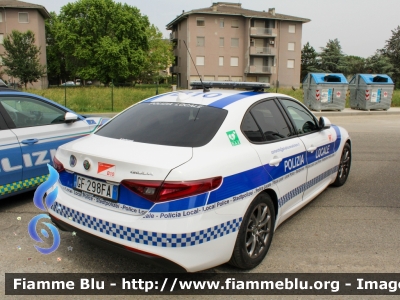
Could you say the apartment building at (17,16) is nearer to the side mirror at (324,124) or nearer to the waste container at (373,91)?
the waste container at (373,91)

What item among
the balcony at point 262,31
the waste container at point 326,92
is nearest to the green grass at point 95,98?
the waste container at point 326,92

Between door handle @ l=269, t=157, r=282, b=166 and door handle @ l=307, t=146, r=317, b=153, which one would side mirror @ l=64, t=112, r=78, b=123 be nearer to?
door handle @ l=269, t=157, r=282, b=166

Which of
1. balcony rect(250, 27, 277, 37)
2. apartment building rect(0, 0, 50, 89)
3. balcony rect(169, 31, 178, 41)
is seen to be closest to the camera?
apartment building rect(0, 0, 50, 89)

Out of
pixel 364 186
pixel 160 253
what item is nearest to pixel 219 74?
pixel 364 186

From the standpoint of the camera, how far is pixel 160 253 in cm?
269

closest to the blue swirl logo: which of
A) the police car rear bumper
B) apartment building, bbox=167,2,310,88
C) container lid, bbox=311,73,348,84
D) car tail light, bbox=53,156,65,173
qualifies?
car tail light, bbox=53,156,65,173

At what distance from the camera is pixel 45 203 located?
355cm

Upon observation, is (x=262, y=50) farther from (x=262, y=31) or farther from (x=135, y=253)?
(x=135, y=253)

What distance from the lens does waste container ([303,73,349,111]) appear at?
20.4 meters

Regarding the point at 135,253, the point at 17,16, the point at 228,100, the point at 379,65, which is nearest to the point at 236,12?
the point at 379,65

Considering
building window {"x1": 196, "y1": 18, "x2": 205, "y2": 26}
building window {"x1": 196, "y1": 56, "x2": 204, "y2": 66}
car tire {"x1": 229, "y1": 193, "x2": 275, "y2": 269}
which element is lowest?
car tire {"x1": 229, "y1": 193, "x2": 275, "y2": 269}

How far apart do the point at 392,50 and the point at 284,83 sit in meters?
18.1

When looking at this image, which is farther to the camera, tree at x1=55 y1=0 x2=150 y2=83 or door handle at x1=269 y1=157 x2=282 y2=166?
tree at x1=55 y1=0 x2=150 y2=83

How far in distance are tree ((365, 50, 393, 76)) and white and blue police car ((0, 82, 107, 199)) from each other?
57116 millimetres
